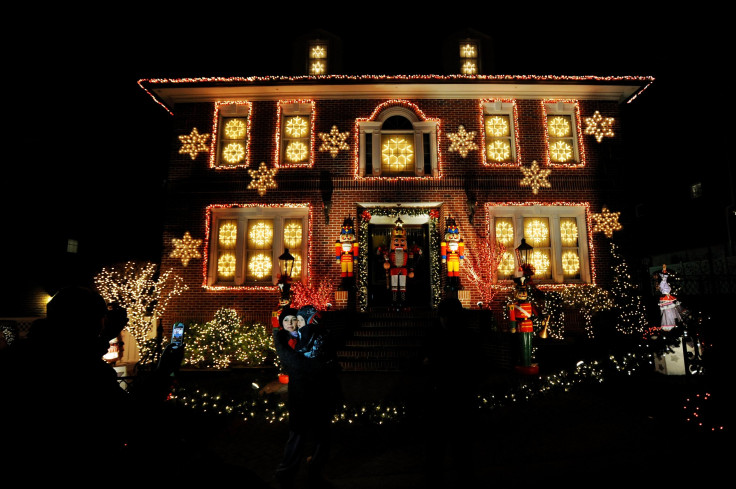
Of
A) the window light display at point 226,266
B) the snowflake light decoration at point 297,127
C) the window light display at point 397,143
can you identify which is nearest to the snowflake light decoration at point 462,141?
the window light display at point 397,143

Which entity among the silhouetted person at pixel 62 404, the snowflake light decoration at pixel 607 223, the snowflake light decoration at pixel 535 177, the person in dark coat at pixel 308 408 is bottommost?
the person in dark coat at pixel 308 408

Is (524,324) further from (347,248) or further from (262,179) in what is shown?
(262,179)

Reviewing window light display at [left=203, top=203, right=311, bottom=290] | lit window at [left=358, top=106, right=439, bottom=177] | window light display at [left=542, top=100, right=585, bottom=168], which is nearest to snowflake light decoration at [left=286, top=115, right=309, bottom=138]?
lit window at [left=358, top=106, right=439, bottom=177]

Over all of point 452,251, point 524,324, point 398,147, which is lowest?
point 524,324

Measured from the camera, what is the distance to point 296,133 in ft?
39.6

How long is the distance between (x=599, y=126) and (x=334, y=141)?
8568mm

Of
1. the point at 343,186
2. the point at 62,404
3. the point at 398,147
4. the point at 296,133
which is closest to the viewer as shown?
the point at 62,404

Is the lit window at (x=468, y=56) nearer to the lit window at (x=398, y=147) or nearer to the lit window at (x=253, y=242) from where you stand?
the lit window at (x=398, y=147)

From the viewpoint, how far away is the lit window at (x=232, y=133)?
470 inches

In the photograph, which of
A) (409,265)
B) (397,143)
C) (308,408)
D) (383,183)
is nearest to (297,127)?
(397,143)

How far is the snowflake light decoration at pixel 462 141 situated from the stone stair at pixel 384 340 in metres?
5.25

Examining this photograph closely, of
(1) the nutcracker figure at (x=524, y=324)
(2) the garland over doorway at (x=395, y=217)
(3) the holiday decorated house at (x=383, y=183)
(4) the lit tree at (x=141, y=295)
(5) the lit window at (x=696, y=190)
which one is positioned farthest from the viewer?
(5) the lit window at (x=696, y=190)

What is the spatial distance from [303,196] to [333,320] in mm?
4167

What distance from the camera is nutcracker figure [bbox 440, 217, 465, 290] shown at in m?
10.5
